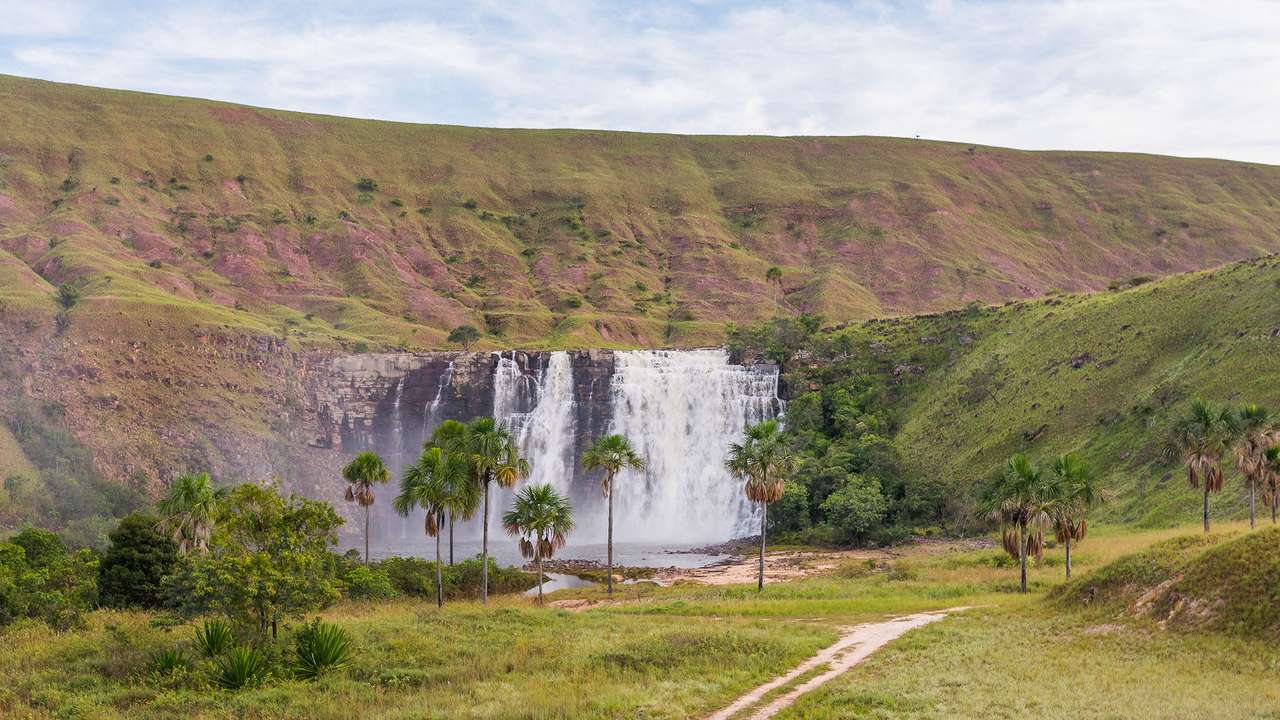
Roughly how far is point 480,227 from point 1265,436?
117788 millimetres

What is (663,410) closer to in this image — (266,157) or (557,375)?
(557,375)

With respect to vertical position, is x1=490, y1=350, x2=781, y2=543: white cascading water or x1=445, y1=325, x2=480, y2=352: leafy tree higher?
x1=445, y1=325, x2=480, y2=352: leafy tree

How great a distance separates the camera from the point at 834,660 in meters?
27.6

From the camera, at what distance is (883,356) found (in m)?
95.4

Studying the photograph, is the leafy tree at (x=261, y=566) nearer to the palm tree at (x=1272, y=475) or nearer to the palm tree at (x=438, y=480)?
the palm tree at (x=438, y=480)

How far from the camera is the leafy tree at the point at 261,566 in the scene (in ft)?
89.0

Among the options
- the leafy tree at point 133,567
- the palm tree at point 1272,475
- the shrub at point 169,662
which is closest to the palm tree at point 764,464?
the palm tree at point 1272,475

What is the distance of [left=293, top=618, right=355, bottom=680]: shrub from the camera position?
86.6 feet

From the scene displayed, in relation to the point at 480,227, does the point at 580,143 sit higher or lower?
higher

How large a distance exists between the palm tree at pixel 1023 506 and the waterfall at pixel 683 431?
142 feet

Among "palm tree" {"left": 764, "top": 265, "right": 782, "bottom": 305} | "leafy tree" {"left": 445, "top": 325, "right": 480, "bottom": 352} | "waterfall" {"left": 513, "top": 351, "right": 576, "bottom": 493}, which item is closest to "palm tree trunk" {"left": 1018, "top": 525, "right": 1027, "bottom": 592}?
"waterfall" {"left": 513, "top": 351, "right": 576, "bottom": 493}

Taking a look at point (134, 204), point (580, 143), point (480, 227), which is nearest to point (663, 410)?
point (480, 227)

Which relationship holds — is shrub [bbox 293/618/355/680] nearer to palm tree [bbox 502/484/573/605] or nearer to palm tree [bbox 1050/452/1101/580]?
palm tree [bbox 502/484/573/605]

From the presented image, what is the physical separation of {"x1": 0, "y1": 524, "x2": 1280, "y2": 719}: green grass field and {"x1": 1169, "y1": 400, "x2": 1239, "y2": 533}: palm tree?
1490cm
